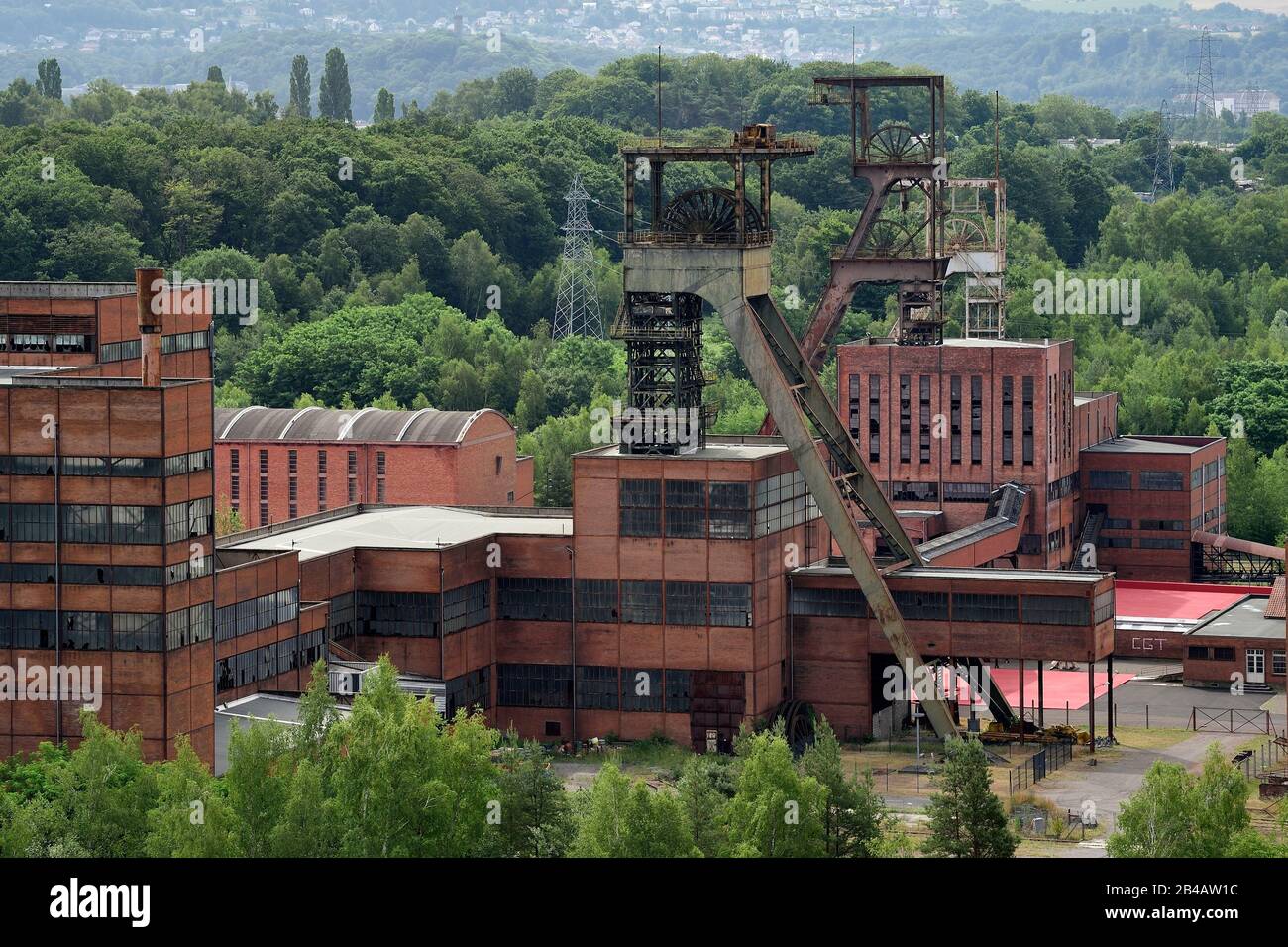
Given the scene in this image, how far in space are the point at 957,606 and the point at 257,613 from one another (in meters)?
22.7

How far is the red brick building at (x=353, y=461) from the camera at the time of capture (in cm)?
12619

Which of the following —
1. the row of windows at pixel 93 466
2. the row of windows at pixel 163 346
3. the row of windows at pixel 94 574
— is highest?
the row of windows at pixel 163 346

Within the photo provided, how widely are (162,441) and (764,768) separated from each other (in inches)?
775

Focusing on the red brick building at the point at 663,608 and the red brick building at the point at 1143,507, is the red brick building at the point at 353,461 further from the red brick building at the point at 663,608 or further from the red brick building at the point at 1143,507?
the red brick building at the point at 663,608

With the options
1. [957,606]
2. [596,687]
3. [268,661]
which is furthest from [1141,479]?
[268,661]

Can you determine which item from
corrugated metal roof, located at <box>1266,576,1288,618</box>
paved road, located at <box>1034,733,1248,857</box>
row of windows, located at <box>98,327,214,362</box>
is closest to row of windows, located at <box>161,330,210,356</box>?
row of windows, located at <box>98,327,214,362</box>

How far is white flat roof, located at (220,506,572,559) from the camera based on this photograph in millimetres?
94750

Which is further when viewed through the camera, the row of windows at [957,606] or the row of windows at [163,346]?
the row of windows at [163,346]

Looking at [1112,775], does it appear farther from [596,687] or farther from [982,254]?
[982,254]

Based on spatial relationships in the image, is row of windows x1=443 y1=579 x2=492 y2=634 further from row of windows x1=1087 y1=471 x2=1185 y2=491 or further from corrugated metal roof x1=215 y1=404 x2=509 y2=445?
row of windows x1=1087 y1=471 x2=1185 y2=491

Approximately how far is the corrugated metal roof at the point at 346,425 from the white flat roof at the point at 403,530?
73.7 ft

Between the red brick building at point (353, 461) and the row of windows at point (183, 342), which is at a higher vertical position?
the row of windows at point (183, 342)

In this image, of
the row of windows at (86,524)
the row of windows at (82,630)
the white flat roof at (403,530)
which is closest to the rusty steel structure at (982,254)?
the white flat roof at (403,530)

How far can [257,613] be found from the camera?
282 feet
